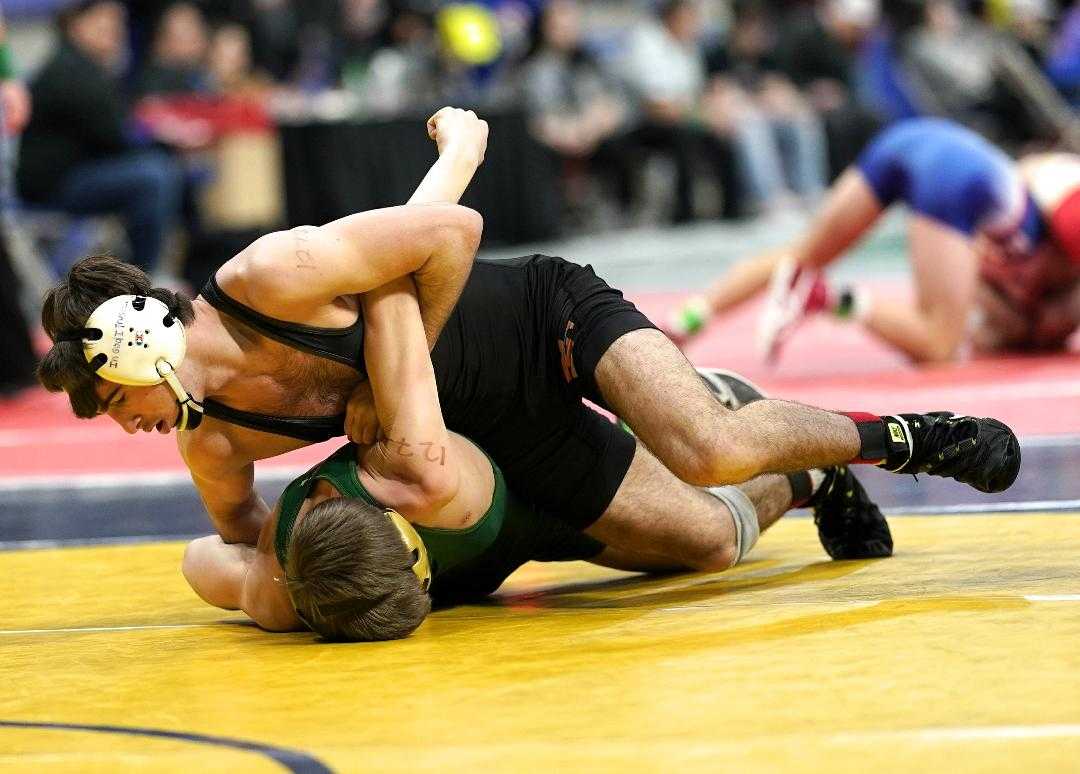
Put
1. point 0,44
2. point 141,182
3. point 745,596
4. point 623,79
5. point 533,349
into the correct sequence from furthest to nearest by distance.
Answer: point 623,79
point 141,182
point 0,44
point 533,349
point 745,596

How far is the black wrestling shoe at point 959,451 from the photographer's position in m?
3.33

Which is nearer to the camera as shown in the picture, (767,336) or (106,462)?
(106,462)

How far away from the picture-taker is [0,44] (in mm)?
7391

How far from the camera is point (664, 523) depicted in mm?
3611

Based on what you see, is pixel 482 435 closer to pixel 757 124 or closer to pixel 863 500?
pixel 863 500

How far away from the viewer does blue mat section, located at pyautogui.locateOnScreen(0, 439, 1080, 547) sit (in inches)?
170

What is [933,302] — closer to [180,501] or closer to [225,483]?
[180,501]

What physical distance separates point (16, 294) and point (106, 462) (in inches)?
73.9

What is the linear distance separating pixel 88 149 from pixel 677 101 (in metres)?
5.30

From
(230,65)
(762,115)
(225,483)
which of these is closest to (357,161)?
(230,65)

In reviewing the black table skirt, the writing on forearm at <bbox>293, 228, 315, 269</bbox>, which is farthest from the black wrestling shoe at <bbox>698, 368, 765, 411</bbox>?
the black table skirt

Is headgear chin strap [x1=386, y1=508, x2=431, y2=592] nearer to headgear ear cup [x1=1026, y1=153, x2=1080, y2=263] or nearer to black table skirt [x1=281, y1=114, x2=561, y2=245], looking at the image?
headgear ear cup [x1=1026, y1=153, x2=1080, y2=263]

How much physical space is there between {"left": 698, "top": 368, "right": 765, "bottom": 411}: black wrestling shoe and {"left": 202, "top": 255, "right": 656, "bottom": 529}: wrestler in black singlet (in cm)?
28

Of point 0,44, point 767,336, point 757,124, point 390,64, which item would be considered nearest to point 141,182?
point 0,44
